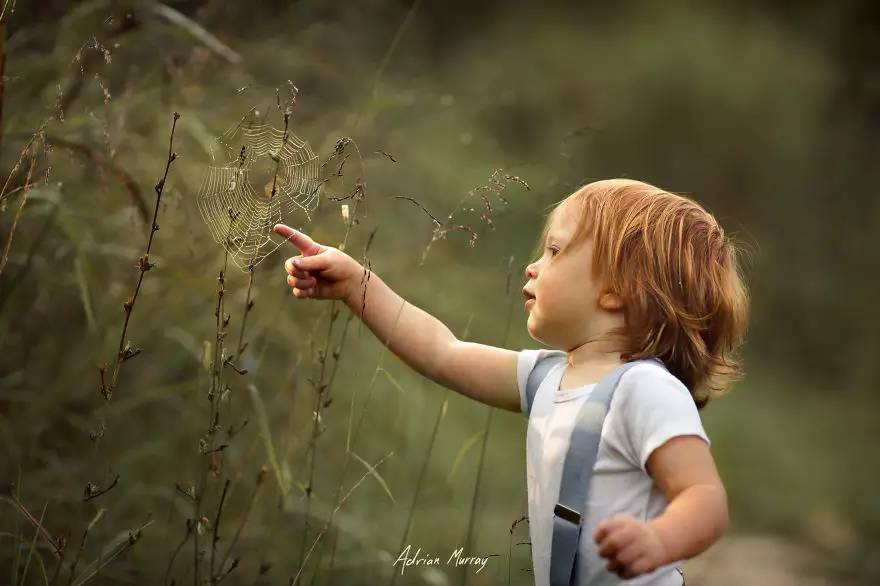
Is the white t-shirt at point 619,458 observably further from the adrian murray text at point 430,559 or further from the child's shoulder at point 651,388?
the adrian murray text at point 430,559

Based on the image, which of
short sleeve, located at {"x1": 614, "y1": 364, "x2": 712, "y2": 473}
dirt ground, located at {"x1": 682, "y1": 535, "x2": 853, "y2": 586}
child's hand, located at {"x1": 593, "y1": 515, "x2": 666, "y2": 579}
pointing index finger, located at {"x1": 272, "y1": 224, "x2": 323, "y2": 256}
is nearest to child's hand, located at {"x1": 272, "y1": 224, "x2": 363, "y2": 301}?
pointing index finger, located at {"x1": 272, "y1": 224, "x2": 323, "y2": 256}

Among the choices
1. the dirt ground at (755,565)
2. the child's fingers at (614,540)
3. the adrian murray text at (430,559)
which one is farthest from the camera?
the dirt ground at (755,565)

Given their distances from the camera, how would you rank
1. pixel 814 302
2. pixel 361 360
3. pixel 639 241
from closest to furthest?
pixel 639 241 → pixel 361 360 → pixel 814 302

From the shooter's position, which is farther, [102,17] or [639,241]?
[102,17]

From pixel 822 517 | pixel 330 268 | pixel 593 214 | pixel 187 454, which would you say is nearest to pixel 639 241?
pixel 593 214

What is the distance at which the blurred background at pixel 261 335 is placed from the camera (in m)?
2.10

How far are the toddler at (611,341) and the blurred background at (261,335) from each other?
0.10m

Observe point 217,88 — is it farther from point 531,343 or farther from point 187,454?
point 531,343

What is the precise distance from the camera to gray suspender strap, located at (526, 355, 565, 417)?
1.82 m

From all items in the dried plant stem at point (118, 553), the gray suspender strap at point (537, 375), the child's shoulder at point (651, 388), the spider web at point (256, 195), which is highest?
the spider web at point (256, 195)

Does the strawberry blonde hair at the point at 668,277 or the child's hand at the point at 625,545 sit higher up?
the strawberry blonde hair at the point at 668,277

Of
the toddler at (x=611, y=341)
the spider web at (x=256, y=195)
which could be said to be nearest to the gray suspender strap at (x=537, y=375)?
the toddler at (x=611, y=341)

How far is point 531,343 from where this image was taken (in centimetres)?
356

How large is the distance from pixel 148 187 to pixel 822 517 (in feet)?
10.4
